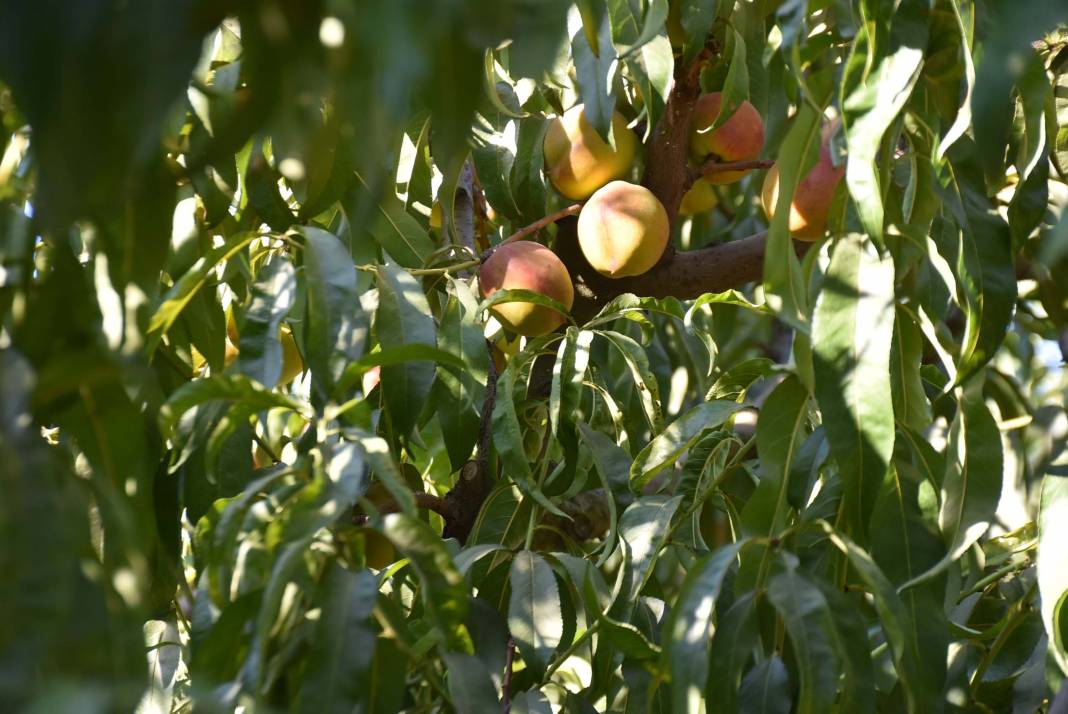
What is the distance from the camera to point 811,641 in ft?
2.19

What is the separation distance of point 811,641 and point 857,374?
Answer: 17cm

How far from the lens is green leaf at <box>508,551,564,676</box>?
0.87m

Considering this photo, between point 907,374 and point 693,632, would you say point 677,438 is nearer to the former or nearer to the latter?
point 907,374

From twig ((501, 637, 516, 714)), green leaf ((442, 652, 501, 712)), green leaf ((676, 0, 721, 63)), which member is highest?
green leaf ((676, 0, 721, 63))

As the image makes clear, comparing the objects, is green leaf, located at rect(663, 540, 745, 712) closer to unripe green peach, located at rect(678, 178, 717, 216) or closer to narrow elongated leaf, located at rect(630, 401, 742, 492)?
narrow elongated leaf, located at rect(630, 401, 742, 492)

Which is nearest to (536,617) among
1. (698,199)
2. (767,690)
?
(767,690)

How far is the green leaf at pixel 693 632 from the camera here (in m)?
0.61

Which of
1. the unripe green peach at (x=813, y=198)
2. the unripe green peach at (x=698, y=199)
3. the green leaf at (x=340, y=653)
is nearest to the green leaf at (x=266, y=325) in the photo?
the green leaf at (x=340, y=653)

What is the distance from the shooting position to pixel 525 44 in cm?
30

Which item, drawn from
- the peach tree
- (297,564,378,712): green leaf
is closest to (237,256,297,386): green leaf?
the peach tree

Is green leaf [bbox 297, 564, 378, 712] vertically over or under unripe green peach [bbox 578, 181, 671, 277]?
over

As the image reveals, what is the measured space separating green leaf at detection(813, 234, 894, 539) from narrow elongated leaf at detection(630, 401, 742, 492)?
182mm

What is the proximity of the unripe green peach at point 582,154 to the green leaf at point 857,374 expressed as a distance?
501 millimetres

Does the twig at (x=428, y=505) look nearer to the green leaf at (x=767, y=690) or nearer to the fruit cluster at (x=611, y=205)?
the fruit cluster at (x=611, y=205)
